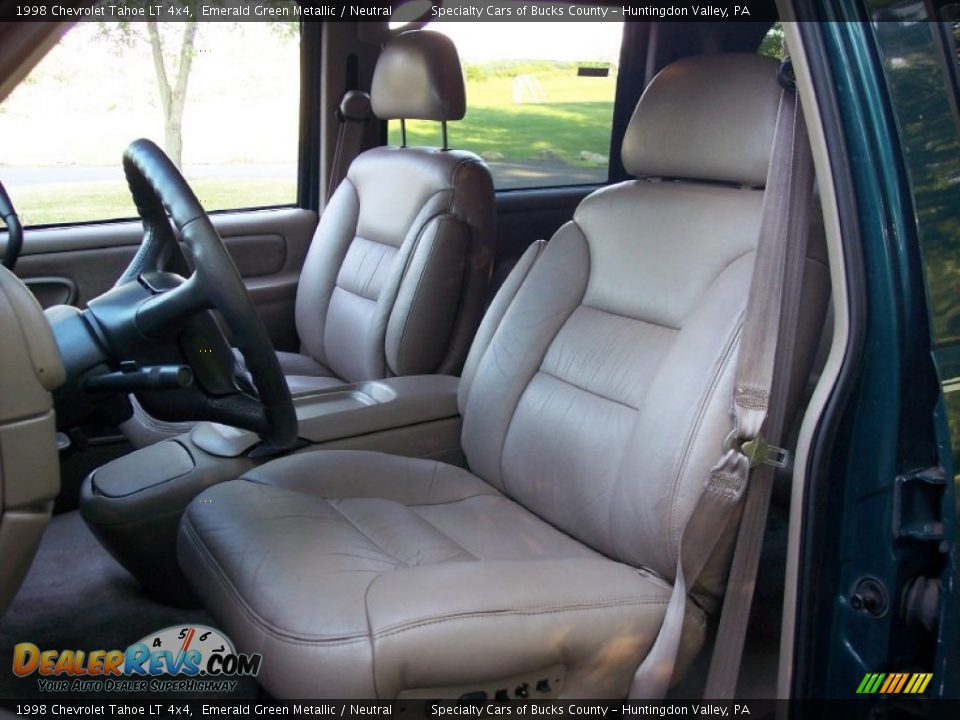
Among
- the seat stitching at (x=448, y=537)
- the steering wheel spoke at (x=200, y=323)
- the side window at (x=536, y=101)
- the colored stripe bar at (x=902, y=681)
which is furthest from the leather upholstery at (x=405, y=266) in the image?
the colored stripe bar at (x=902, y=681)

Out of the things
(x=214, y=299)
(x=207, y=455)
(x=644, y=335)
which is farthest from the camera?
(x=207, y=455)

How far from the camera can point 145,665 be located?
6.08ft

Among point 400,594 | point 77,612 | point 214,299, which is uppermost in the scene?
point 214,299

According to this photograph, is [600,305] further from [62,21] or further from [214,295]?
[62,21]

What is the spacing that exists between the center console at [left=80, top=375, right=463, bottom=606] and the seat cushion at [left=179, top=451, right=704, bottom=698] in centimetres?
16

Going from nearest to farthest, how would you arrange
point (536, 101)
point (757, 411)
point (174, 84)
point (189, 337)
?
point (757, 411) → point (189, 337) → point (174, 84) → point (536, 101)

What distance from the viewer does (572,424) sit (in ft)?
6.02

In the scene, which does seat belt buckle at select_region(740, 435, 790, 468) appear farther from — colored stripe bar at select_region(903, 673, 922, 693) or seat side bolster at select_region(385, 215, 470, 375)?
seat side bolster at select_region(385, 215, 470, 375)

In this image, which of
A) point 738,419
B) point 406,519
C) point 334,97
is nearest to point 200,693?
point 406,519

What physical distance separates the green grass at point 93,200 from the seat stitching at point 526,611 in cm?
178

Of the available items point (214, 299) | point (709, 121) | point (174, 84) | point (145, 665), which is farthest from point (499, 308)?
point (174, 84)

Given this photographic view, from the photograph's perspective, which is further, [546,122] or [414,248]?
[546,122]

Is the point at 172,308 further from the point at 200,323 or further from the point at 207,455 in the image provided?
the point at 207,455

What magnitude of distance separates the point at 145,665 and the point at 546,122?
2.40 m
